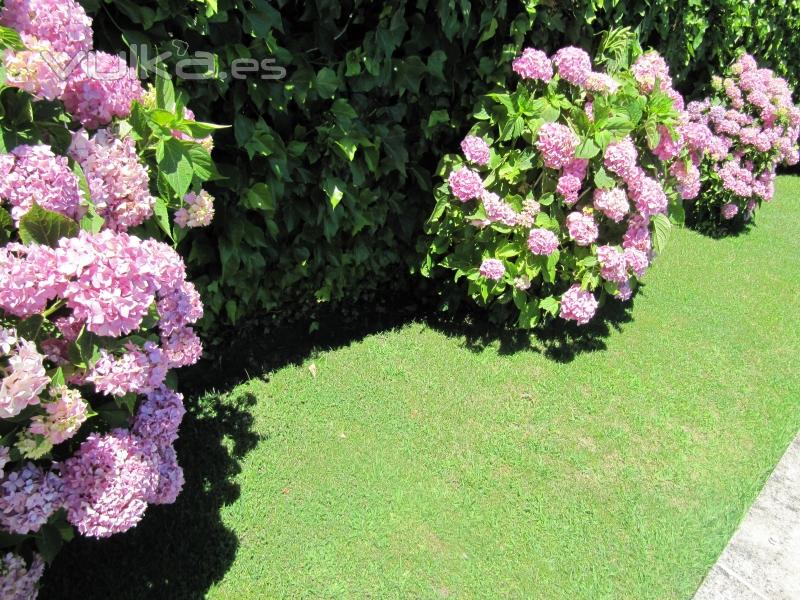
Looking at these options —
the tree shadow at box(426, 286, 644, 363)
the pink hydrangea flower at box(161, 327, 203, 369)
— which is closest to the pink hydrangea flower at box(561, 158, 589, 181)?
the tree shadow at box(426, 286, 644, 363)

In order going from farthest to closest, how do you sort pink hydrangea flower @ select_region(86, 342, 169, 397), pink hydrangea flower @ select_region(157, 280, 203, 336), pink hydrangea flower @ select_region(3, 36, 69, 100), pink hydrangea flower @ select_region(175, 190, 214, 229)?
pink hydrangea flower @ select_region(175, 190, 214, 229) < pink hydrangea flower @ select_region(157, 280, 203, 336) < pink hydrangea flower @ select_region(86, 342, 169, 397) < pink hydrangea flower @ select_region(3, 36, 69, 100)

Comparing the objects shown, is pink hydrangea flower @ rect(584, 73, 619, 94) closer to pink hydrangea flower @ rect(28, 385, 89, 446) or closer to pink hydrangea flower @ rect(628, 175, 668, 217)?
pink hydrangea flower @ rect(628, 175, 668, 217)

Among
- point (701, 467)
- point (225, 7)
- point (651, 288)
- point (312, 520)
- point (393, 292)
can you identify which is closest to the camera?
point (225, 7)

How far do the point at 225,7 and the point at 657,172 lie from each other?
2866mm

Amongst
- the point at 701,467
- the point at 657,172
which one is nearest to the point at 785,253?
the point at 657,172

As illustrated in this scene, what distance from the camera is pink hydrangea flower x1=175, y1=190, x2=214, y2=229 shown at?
2.18 meters

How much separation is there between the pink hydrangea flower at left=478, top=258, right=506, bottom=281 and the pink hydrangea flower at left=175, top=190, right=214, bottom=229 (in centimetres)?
192

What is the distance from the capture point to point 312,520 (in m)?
2.81

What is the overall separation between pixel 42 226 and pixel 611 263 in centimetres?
312

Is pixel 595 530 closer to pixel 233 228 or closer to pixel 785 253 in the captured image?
pixel 233 228

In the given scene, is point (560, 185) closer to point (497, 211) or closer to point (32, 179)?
point (497, 211)

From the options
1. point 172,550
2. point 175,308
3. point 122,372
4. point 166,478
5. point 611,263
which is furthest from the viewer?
point 611,263

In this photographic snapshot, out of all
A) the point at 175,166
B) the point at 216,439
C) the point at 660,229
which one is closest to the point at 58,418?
the point at 175,166

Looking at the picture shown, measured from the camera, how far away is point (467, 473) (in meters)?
3.15
